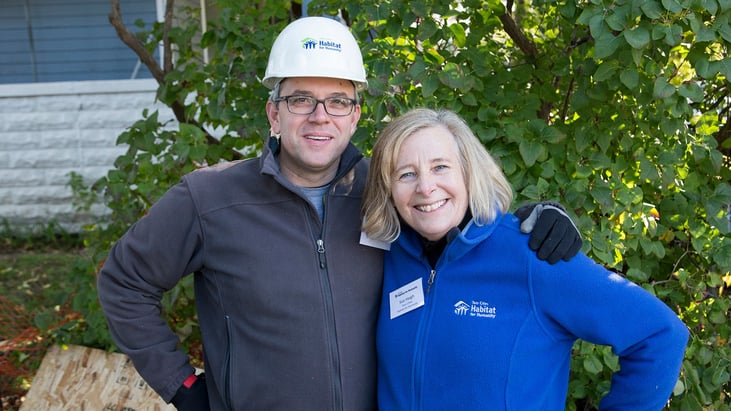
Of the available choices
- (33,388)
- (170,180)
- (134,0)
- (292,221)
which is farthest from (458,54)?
(134,0)

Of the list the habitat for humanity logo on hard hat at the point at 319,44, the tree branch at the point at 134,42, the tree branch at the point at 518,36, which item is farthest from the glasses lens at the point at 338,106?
the tree branch at the point at 134,42

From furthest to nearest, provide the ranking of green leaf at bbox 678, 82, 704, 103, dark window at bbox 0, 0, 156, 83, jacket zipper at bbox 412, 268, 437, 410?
dark window at bbox 0, 0, 156, 83 → green leaf at bbox 678, 82, 704, 103 → jacket zipper at bbox 412, 268, 437, 410

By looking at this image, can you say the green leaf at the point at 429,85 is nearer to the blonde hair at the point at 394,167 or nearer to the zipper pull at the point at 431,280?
the blonde hair at the point at 394,167

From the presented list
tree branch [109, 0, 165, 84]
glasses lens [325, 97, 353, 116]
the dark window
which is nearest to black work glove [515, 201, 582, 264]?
glasses lens [325, 97, 353, 116]

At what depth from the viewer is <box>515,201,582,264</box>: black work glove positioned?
6.56 feet

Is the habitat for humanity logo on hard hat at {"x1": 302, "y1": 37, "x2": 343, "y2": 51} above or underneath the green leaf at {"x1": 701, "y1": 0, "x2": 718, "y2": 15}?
underneath

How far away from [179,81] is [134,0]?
4.46 m

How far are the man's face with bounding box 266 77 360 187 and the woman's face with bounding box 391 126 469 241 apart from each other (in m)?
0.24

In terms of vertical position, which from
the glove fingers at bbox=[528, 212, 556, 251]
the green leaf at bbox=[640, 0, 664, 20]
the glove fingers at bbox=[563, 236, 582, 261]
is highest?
the green leaf at bbox=[640, 0, 664, 20]

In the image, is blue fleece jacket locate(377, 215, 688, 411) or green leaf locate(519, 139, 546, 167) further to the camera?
green leaf locate(519, 139, 546, 167)

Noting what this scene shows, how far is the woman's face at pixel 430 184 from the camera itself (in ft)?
7.13

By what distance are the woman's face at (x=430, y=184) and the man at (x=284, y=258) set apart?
9.6 inches

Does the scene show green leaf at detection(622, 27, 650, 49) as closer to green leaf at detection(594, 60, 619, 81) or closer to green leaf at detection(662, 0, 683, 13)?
green leaf at detection(662, 0, 683, 13)

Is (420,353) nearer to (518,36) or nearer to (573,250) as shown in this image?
(573,250)
